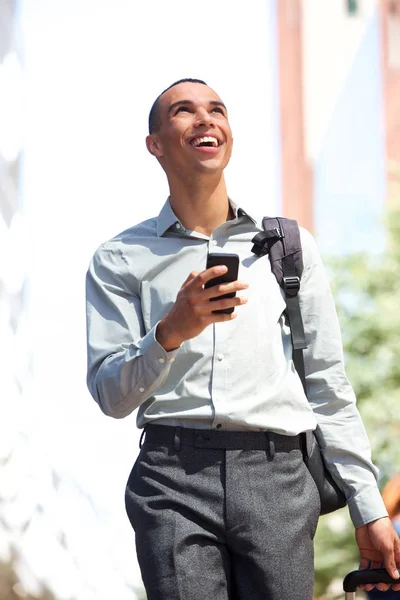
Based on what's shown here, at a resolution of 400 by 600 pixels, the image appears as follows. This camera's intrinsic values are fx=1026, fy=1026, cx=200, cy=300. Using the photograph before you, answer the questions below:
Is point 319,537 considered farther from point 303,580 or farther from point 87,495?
point 303,580

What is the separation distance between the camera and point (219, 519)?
208 cm

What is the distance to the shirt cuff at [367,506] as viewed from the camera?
2.24 m

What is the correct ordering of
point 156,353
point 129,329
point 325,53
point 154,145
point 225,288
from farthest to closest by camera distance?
point 325,53
point 154,145
point 129,329
point 156,353
point 225,288

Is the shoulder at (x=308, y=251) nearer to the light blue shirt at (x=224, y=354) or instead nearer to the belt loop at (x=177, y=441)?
the light blue shirt at (x=224, y=354)

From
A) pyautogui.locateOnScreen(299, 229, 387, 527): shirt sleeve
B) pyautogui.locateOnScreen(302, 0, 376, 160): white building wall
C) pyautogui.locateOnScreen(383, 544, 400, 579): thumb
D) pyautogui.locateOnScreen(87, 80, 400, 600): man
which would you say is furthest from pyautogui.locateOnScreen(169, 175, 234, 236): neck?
pyautogui.locateOnScreen(302, 0, 376, 160): white building wall

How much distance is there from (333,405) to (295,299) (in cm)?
26

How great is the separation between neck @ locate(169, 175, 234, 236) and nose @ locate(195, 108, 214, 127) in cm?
13

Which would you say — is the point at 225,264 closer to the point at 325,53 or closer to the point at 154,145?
the point at 154,145

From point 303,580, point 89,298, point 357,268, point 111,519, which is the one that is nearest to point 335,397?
point 303,580

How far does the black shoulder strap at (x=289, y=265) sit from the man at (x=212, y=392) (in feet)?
0.07

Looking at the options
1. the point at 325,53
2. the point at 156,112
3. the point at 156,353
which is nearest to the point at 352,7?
the point at 325,53

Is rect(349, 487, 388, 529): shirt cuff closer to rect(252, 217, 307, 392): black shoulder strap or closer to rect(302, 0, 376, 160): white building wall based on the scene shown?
rect(252, 217, 307, 392): black shoulder strap

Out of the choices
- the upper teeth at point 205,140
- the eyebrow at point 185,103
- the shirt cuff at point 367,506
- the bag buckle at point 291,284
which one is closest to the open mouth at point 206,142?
the upper teeth at point 205,140

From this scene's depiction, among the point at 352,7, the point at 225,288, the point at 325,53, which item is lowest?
the point at 225,288
